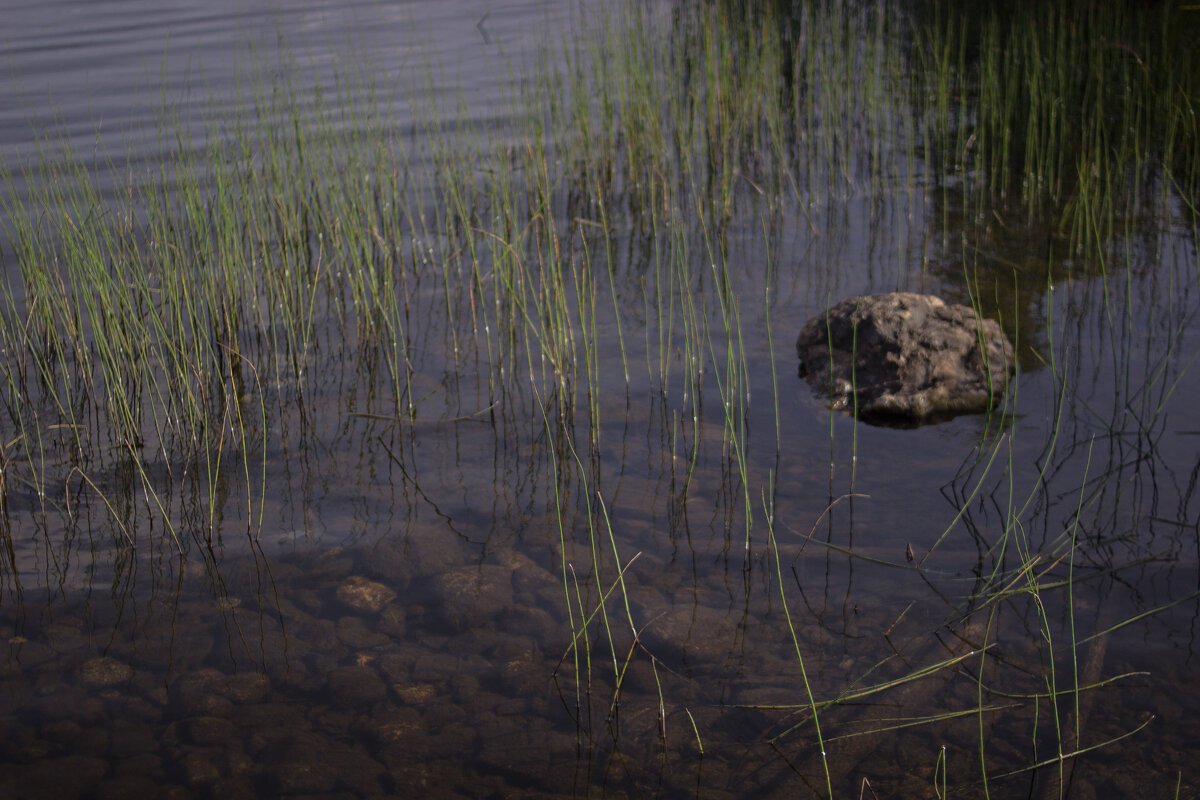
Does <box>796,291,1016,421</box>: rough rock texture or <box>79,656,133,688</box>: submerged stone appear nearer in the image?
<box>79,656,133,688</box>: submerged stone

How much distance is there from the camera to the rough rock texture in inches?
122

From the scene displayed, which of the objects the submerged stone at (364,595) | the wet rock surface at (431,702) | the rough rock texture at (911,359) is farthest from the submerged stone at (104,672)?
the rough rock texture at (911,359)

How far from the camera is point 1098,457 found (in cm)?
270

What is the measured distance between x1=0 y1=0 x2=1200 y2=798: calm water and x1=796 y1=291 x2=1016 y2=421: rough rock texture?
0.10 metres

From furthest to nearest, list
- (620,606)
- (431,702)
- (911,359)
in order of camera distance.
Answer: (911,359), (620,606), (431,702)

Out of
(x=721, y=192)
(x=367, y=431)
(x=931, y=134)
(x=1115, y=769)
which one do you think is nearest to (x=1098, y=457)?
(x=1115, y=769)

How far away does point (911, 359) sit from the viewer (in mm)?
3170

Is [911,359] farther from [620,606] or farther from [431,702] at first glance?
[431,702]

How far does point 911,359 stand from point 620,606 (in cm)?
150

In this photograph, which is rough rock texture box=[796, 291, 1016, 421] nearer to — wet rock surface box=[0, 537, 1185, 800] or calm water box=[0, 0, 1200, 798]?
calm water box=[0, 0, 1200, 798]

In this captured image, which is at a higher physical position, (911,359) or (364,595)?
(911,359)

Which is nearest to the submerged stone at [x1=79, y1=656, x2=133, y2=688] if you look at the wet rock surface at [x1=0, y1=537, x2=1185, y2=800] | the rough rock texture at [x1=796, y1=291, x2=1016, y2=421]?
the wet rock surface at [x1=0, y1=537, x2=1185, y2=800]

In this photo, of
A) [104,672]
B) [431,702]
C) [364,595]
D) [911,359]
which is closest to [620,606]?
[431,702]

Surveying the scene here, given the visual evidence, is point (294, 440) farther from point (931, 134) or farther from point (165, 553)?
point (931, 134)
